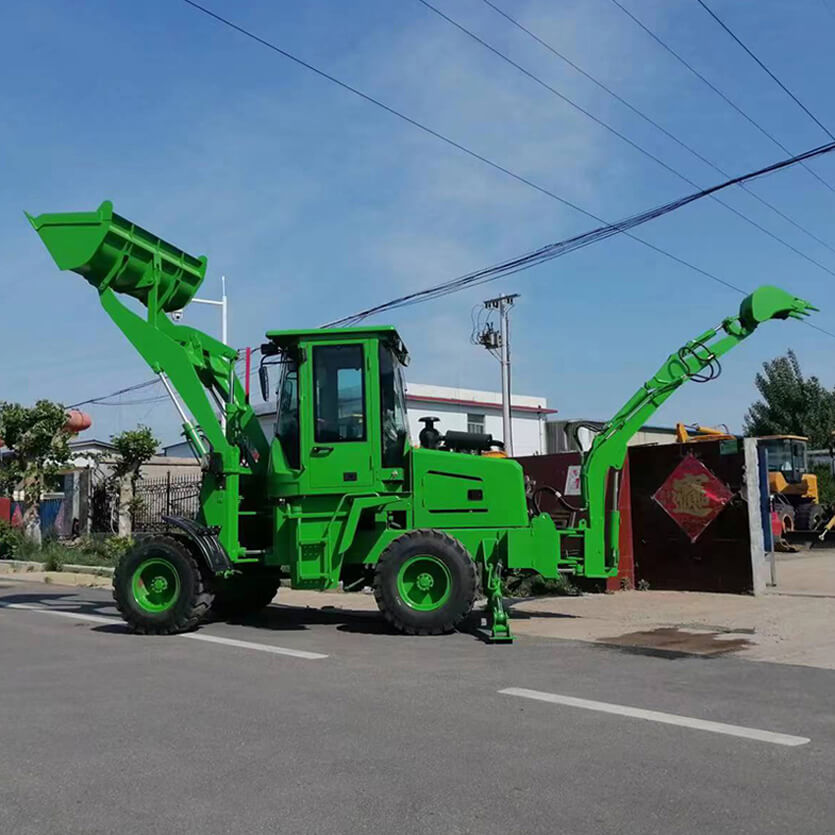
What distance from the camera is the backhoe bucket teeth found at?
11070mm

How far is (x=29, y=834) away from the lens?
411 centimetres

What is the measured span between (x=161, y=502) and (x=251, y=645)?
16736 mm

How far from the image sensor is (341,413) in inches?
404

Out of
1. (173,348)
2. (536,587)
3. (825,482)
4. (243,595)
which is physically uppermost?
(173,348)

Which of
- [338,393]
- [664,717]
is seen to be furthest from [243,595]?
[664,717]

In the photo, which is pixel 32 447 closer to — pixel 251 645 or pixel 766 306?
pixel 251 645

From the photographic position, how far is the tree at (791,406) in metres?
43.1

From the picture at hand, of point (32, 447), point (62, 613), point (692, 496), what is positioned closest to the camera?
point (62, 613)

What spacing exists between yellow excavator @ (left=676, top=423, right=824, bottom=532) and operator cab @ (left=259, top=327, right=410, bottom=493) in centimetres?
1777

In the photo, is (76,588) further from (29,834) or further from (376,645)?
→ (29,834)

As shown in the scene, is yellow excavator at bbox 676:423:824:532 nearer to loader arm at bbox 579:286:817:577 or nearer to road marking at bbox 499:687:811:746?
loader arm at bbox 579:286:817:577

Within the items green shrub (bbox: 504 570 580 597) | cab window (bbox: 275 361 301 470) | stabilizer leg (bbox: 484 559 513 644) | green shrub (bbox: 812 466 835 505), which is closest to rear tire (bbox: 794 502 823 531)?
green shrub (bbox: 812 466 835 505)

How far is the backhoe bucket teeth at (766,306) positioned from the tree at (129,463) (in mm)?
17035

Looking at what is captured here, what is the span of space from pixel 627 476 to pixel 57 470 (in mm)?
17310
